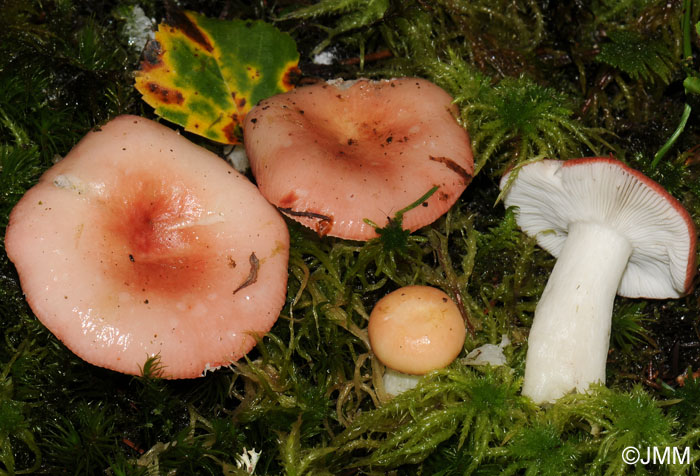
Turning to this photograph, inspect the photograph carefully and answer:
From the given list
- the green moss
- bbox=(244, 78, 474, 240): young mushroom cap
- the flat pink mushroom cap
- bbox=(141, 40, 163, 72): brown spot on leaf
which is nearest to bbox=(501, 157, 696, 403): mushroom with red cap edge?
the green moss

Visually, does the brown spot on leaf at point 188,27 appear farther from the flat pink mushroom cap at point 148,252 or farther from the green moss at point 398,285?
the flat pink mushroom cap at point 148,252

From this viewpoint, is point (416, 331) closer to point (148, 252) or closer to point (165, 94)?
point (148, 252)

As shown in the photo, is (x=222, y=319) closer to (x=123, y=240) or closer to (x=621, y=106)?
(x=123, y=240)

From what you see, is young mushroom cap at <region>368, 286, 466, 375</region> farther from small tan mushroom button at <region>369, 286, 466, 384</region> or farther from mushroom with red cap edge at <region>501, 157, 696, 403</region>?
mushroom with red cap edge at <region>501, 157, 696, 403</region>

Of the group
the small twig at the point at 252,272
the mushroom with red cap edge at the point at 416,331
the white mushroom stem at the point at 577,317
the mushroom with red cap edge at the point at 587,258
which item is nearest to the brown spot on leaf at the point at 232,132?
the small twig at the point at 252,272

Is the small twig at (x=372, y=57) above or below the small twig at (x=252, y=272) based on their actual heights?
above

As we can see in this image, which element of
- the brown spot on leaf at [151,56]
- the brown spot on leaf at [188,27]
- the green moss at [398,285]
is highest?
the brown spot on leaf at [188,27]
